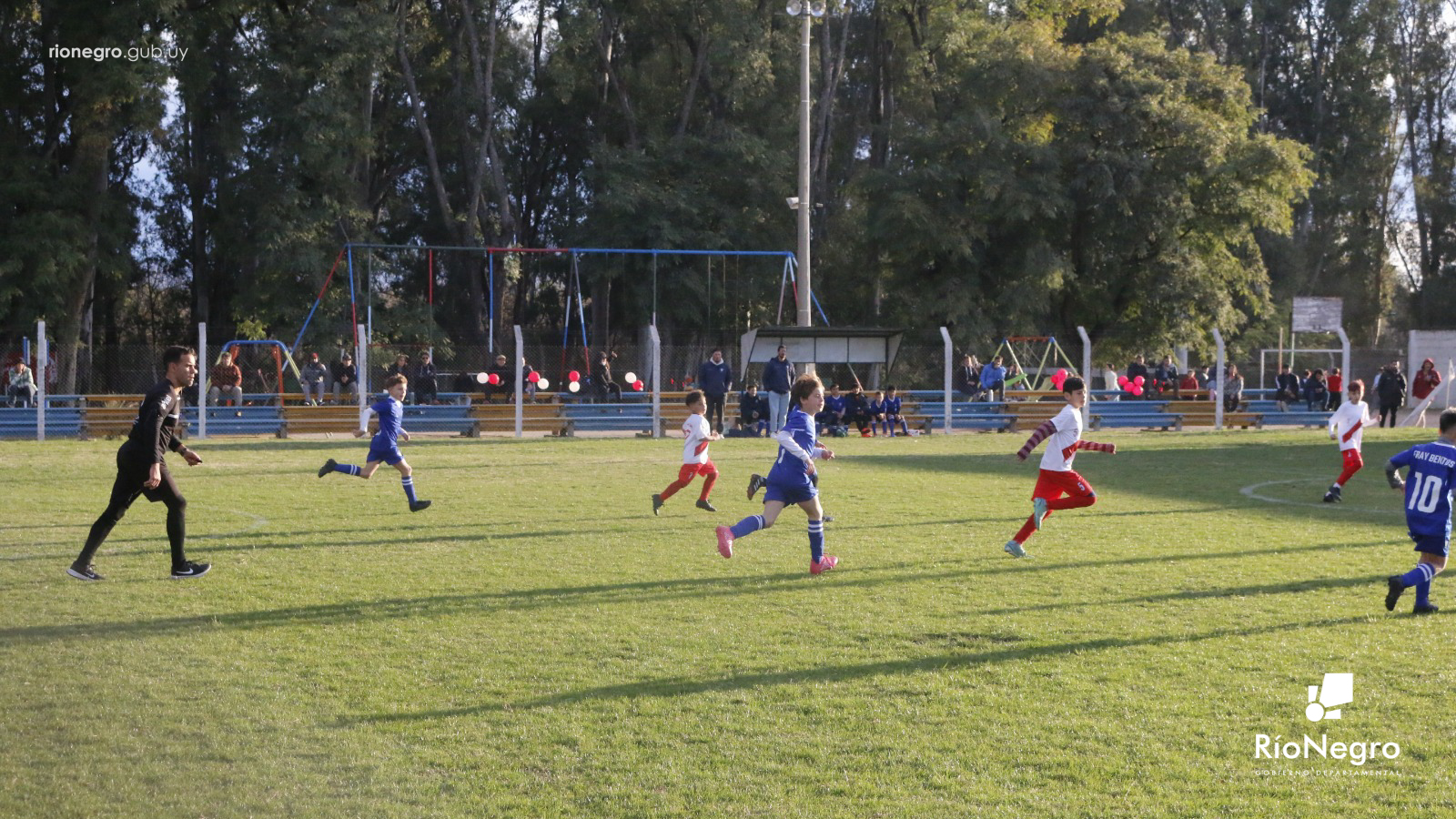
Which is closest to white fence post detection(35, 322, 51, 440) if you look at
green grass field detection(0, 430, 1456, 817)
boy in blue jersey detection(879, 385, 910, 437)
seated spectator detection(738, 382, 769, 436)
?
green grass field detection(0, 430, 1456, 817)

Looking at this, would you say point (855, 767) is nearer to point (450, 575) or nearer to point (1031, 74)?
point (450, 575)

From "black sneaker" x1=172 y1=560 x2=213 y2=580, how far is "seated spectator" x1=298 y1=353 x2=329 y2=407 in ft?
64.4

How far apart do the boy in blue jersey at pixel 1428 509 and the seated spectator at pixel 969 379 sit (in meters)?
22.7

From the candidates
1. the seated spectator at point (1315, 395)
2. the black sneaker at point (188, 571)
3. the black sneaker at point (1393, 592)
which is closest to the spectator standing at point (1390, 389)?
the seated spectator at point (1315, 395)

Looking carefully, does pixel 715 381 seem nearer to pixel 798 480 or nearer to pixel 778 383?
Result: pixel 778 383

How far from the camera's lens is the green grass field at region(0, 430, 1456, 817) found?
200 inches

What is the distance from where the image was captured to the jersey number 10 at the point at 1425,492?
8273 mm

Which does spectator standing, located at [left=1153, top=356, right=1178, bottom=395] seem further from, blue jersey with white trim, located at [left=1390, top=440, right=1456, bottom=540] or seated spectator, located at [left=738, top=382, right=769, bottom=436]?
blue jersey with white trim, located at [left=1390, top=440, right=1456, bottom=540]

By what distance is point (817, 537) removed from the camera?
9859 mm

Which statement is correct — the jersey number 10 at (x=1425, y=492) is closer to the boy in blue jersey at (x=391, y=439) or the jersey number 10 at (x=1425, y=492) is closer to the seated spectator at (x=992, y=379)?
the boy in blue jersey at (x=391, y=439)

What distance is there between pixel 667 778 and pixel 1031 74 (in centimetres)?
3524

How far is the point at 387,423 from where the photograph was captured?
13.8 m

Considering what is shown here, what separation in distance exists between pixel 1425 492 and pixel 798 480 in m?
4.09

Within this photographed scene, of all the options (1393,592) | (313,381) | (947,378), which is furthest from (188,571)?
(313,381)
